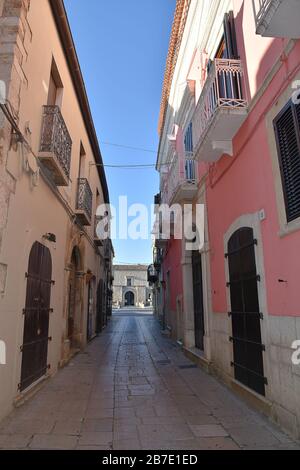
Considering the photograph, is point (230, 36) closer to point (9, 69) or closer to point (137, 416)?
point (9, 69)

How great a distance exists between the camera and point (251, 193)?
4.87m

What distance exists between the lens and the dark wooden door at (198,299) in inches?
325

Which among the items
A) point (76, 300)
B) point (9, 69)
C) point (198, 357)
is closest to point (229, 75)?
point (9, 69)

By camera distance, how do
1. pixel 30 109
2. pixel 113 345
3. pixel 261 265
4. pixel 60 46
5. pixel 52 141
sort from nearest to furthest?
pixel 261 265
pixel 30 109
pixel 52 141
pixel 60 46
pixel 113 345

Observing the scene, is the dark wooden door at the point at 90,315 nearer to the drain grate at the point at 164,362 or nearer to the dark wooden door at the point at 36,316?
the drain grate at the point at 164,362

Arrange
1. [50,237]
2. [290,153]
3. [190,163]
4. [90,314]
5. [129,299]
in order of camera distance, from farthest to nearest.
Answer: [129,299], [90,314], [190,163], [50,237], [290,153]

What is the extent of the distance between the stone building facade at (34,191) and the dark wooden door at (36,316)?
0.6 inches

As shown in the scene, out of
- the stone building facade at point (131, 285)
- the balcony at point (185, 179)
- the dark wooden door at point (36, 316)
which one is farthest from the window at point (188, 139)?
the stone building facade at point (131, 285)

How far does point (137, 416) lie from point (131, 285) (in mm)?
52572

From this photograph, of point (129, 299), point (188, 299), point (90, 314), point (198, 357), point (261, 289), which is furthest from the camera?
point (129, 299)

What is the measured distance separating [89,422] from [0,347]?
146cm

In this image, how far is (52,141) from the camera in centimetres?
575

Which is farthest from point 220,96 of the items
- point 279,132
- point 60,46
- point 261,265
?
point 60,46

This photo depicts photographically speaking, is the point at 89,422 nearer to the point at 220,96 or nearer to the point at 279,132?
the point at 279,132
